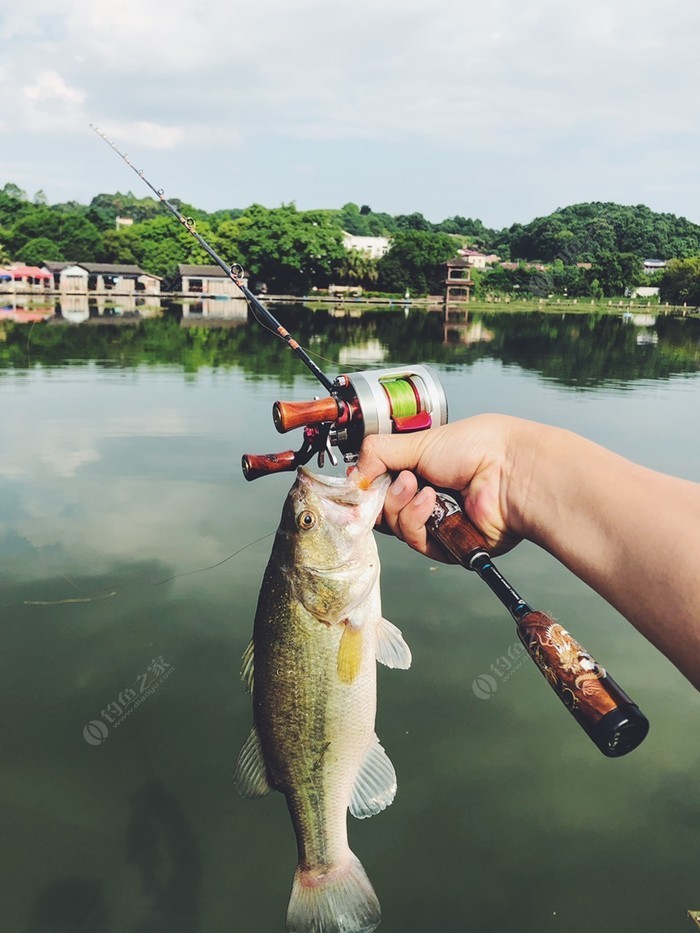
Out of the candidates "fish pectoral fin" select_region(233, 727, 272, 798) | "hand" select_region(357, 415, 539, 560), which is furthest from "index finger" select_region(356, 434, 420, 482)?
"fish pectoral fin" select_region(233, 727, 272, 798)

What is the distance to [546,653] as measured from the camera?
207 cm

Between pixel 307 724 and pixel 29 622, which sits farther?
pixel 29 622

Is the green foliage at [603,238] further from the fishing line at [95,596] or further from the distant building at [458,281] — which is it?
the fishing line at [95,596]

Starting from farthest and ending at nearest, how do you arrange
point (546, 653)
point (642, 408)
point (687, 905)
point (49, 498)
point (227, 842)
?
point (642, 408), point (49, 498), point (227, 842), point (687, 905), point (546, 653)

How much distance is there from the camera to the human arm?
1.88m

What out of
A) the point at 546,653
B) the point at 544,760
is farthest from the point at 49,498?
the point at 546,653

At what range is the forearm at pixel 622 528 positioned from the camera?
6.07 feet

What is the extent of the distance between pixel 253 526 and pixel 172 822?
14.5ft

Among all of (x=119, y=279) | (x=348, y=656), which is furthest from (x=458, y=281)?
(x=348, y=656)

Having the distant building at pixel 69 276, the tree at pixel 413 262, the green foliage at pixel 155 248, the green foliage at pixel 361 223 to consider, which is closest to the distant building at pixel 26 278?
the distant building at pixel 69 276

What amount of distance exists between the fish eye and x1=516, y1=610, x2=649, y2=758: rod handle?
0.76 meters

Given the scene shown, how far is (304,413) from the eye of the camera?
9.34 feet

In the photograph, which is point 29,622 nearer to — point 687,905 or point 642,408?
point 687,905

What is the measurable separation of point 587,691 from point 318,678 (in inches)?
35.2
